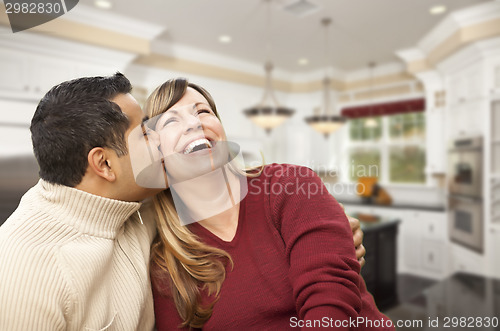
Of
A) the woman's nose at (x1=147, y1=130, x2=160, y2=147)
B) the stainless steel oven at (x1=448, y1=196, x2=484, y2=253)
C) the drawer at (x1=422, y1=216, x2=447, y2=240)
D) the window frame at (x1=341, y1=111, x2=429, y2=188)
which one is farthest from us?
the window frame at (x1=341, y1=111, x2=429, y2=188)

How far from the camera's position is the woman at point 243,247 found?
2.49 feet

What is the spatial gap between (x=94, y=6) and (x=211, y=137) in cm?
301

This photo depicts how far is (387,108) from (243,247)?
4.83 meters

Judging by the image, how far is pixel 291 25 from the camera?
3.66 m

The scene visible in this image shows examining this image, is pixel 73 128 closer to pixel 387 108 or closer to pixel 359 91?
pixel 387 108

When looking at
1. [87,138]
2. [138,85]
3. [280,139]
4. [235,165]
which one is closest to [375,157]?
[280,139]

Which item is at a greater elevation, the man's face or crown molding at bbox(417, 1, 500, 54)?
crown molding at bbox(417, 1, 500, 54)

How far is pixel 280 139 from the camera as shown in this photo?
5719mm

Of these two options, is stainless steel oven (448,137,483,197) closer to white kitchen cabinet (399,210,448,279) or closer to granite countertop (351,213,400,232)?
white kitchen cabinet (399,210,448,279)

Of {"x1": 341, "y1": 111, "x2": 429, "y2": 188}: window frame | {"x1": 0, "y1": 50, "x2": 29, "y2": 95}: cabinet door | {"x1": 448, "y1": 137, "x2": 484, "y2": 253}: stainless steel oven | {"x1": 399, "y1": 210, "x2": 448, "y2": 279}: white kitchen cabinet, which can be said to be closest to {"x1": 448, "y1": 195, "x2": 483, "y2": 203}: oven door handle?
{"x1": 448, "y1": 137, "x2": 484, "y2": 253}: stainless steel oven

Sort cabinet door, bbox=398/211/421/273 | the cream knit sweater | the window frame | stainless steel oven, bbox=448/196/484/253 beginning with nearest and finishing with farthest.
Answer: the cream knit sweater, stainless steel oven, bbox=448/196/484/253, cabinet door, bbox=398/211/421/273, the window frame

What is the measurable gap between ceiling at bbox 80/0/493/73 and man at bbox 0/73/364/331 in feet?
9.09

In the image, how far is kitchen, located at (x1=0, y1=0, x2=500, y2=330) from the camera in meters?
3.16

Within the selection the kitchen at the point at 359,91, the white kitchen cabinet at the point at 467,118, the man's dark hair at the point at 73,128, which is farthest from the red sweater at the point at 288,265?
the white kitchen cabinet at the point at 467,118
